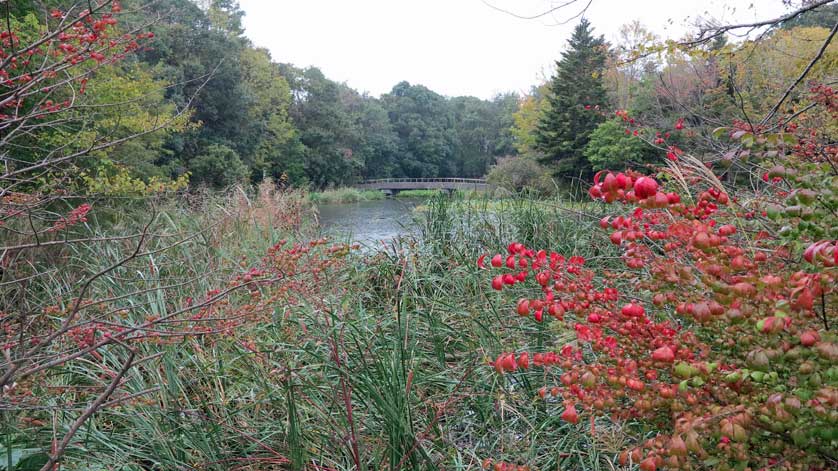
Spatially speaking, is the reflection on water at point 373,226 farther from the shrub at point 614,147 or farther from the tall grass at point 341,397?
the shrub at point 614,147

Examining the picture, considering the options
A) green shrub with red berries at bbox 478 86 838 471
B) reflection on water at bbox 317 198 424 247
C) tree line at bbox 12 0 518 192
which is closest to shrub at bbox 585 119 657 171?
reflection on water at bbox 317 198 424 247

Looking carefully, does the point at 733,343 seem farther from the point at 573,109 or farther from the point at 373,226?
the point at 573,109

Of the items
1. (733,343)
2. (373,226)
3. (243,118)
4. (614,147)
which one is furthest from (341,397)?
(243,118)

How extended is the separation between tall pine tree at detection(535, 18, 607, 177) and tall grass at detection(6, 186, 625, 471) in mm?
17105

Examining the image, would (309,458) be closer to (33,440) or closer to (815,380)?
(33,440)

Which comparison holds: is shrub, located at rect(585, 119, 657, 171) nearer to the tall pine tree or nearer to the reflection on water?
the tall pine tree

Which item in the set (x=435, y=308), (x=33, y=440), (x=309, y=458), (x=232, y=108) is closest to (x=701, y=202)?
(x=309, y=458)

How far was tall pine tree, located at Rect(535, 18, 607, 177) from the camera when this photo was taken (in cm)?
1928

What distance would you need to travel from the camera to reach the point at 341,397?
231cm

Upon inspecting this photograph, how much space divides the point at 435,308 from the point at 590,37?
2112cm

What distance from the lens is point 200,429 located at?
2.16 m

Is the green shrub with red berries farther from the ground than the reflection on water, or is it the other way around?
the green shrub with red berries

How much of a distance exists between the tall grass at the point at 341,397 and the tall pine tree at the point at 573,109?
1710 centimetres

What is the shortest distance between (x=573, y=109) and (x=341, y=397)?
19025mm
